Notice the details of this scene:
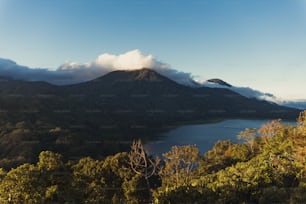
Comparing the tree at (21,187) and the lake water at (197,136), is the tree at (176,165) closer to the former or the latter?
the tree at (21,187)

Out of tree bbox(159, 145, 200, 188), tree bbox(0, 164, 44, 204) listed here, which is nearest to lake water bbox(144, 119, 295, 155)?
tree bbox(159, 145, 200, 188)

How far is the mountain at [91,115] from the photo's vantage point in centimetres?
2977

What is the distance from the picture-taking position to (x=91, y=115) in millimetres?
47125

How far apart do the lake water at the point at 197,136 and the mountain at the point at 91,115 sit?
2.40 metres

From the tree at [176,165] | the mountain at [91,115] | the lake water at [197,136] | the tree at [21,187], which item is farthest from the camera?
the lake water at [197,136]

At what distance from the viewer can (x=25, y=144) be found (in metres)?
27.5

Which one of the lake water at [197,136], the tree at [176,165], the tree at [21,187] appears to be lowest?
the lake water at [197,136]

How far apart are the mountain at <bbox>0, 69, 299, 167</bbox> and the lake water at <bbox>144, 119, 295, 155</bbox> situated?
2.40m

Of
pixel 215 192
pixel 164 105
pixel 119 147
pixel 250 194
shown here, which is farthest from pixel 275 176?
pixel 164 105

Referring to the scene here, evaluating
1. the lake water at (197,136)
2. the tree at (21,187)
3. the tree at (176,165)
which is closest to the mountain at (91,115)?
the lake water at (197,136)

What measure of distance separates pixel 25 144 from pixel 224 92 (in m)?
93.1

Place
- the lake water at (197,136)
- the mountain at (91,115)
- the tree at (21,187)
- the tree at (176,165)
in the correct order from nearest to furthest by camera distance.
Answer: the tree at (21,187)
the tree at (176,165)
the mountain at (91,115)
the lake water at (197,136)

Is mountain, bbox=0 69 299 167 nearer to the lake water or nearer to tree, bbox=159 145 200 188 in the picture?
the lake water

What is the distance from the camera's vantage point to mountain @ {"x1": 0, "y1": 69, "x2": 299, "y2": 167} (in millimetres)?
29766
